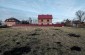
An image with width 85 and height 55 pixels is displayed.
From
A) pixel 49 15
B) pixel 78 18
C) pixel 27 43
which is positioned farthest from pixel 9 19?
pixel 27 43

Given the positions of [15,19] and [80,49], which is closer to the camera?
[80,49]

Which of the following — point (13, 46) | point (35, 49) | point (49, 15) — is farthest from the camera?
point (49, 15)

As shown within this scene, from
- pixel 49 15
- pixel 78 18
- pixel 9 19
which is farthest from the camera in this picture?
pixel 78 18

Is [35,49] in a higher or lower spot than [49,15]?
lower

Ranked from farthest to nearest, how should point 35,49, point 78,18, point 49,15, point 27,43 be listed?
point 78,18 → point 49,15 → point 27,43 → point 35,49

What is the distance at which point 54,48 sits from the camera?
1434 cm

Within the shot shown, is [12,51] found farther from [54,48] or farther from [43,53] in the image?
[54,48]

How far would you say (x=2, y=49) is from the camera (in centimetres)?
1446

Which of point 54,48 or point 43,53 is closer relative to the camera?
point 43,53

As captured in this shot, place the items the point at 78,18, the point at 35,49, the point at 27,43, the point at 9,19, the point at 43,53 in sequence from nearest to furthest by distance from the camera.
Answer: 1. the point at 43,53
2. the point at 35,49
3. the point at 27,43
4. the point at 9,19
5. the point at 78,18

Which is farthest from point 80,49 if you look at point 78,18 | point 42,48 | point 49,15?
point 78,18

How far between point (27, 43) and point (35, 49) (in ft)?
7.87

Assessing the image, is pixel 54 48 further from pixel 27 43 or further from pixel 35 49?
pixel 27 43

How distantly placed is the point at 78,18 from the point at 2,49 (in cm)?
6924
